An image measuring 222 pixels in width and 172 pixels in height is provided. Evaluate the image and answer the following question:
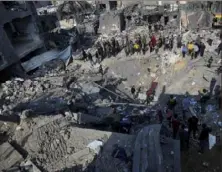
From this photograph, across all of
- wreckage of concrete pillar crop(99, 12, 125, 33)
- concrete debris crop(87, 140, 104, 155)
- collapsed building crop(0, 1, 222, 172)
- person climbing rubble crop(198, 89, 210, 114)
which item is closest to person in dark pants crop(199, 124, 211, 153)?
collapsed building crop(0, 1, 222, 172)

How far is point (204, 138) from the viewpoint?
9969 millimetres

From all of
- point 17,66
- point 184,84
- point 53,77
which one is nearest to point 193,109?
point 184,84

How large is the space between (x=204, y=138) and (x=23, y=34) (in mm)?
18229

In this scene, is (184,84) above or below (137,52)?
below

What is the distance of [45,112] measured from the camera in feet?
42.5

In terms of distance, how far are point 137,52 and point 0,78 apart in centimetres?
1065

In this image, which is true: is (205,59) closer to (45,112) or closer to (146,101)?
(146,101)

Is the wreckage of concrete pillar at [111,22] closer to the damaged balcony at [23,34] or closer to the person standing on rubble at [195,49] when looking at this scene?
the damaged balcony at [23,34]

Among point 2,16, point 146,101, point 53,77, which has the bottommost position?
point 146,101

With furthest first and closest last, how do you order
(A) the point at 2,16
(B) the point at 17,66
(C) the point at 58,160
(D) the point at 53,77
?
(B) the point at 17,66 < (A) the point at 2,16 < (D) the point at 53,77 < (C) the point at 58,160

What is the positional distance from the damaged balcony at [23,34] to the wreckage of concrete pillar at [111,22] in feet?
18.8

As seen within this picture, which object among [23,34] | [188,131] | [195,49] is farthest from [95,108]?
[23,34]

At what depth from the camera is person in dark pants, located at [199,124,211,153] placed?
9727 millimetres

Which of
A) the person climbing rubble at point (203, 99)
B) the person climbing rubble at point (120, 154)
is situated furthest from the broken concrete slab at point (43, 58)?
the person climbing rubble at point (120, 154)
